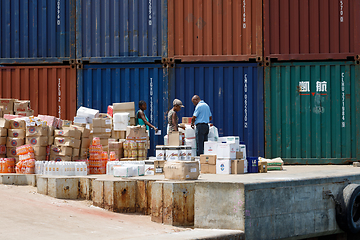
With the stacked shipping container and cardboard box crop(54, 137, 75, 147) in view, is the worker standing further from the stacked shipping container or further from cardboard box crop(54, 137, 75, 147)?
cardboard box crop(54, 137, 75, 147)

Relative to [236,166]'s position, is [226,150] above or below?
above

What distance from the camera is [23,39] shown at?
13227 millimetres

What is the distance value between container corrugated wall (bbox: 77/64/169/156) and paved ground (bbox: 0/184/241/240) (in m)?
4.81

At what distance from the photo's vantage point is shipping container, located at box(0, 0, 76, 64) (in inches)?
515

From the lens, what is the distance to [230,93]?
1255 cm

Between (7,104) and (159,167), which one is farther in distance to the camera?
(7,104)

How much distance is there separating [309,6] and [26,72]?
26.5 feet

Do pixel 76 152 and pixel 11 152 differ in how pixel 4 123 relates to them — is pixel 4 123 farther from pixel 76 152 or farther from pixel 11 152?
pixel 76 152

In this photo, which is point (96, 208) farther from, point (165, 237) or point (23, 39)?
point (23, 39)

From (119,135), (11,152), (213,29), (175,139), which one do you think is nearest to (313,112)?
(213,29)

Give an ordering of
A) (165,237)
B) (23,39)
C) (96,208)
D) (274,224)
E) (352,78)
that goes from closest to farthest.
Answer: (165,237)
(274,224)
(96,208)
(352,78)
(23,39)

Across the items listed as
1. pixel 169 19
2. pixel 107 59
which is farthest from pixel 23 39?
pixel 169 19

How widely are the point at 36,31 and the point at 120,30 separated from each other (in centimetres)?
245

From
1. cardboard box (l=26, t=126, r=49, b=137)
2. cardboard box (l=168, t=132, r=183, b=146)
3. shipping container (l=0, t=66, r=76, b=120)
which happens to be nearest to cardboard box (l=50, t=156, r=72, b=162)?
cardboard box (l=26, t=126, r=49, b=137)
